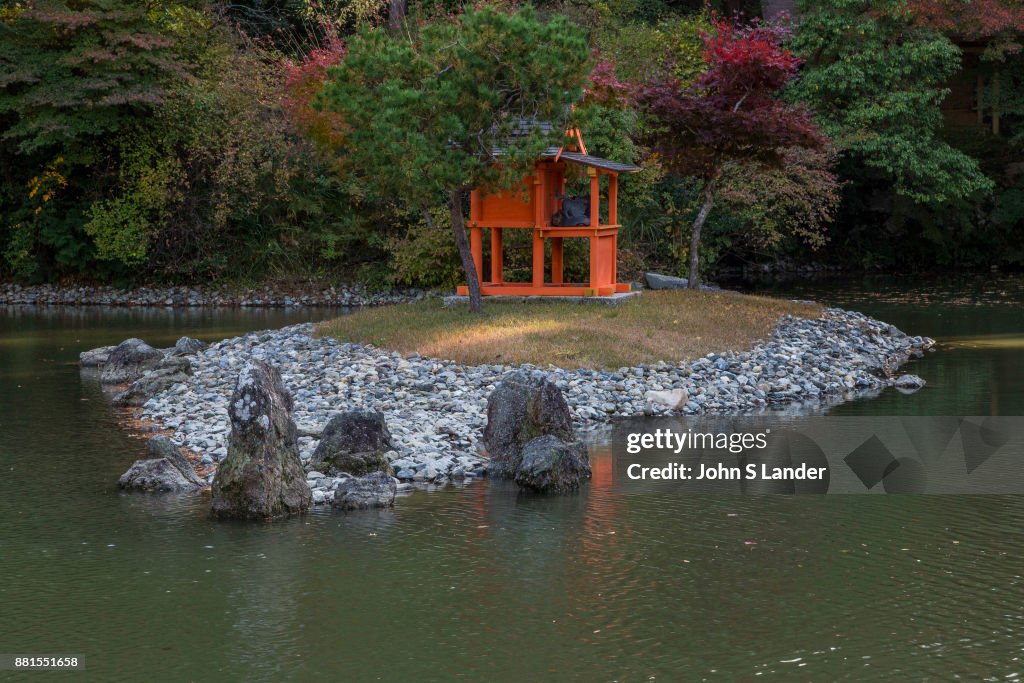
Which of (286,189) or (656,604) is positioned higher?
(286,189)

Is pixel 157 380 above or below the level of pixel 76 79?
below

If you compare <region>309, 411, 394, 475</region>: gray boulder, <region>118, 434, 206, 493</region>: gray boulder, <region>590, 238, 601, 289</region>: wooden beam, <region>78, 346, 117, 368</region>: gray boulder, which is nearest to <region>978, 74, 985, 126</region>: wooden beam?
<region>590, 238, 601, 289</region>: wooden beam

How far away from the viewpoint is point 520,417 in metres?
10.5

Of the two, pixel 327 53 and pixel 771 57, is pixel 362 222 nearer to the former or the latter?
pixel 327 53

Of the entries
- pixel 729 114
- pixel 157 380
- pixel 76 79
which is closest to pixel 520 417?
pixel 157 380

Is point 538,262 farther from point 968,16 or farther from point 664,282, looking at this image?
point 968,16

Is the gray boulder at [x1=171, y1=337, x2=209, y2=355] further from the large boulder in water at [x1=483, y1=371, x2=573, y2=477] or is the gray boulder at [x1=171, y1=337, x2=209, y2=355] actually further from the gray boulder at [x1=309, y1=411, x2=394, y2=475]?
the large boulder in water at [x1=483, y1=371, x2=573, y2=477]

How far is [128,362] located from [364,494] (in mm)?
7902

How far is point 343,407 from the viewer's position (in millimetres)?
12586

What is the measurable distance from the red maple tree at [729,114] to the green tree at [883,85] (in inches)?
223

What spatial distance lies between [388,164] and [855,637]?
1173 cm

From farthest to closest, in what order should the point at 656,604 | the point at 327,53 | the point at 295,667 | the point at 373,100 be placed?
the point at 327,53
the point at 373,100
the point at 656,604
the point at 295,667

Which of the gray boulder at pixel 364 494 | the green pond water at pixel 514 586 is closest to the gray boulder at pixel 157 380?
the green pond water at pixel 514 586

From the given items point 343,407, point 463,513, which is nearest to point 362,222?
point 343,407
